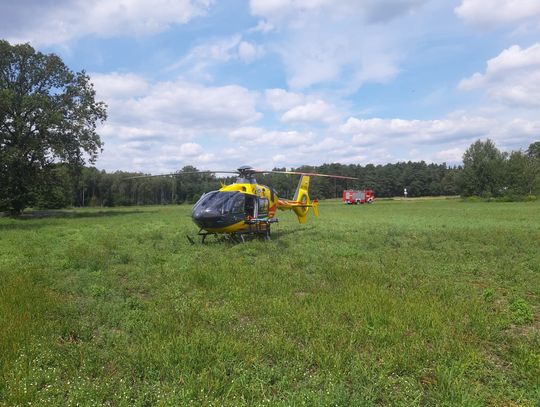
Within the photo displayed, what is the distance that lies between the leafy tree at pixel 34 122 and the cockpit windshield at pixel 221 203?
82.6 ft

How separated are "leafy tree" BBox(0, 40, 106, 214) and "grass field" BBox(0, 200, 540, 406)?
29.0 metres

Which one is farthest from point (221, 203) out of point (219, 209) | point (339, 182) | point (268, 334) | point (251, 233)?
point (339, 182)

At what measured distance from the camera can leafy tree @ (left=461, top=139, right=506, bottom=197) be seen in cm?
7288

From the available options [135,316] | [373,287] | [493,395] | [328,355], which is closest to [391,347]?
[328,355]

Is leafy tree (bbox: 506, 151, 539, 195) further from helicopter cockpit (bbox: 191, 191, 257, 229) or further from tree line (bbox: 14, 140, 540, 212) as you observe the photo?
helicopter cockpit (bbox: 191, 191, 257, 229)

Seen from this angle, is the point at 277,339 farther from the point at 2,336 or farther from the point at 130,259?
the point at 130,259

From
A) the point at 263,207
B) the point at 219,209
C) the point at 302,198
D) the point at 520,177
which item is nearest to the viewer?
the point at 219,209

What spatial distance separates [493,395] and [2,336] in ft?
18.5

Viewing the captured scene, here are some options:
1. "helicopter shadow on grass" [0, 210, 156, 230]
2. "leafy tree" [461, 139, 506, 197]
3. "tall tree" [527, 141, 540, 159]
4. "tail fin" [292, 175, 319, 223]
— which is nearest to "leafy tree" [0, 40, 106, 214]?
"helicopter shadow on grass" [0, 210, 156, 230]

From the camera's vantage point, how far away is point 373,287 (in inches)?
318

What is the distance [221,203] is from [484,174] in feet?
236

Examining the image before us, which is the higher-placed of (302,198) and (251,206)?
(302,198)

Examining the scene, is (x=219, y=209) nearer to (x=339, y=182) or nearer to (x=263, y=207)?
(x=263, y=207)

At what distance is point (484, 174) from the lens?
2943 inches
